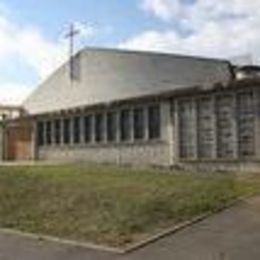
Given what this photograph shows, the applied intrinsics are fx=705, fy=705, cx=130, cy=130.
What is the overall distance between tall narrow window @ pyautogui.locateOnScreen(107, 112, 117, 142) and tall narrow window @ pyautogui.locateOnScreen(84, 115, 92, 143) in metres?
1.75

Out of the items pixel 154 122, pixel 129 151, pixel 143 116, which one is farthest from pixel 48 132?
pixel 154 122

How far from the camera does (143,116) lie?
28344 millimetres

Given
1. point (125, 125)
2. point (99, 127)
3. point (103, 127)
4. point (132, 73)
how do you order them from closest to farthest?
point (125, 125), point (103, 127), point (99, 127), point (132, 73)

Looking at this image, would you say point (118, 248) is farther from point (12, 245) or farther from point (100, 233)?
point (12, 245)

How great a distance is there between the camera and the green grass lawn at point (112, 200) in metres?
15.2

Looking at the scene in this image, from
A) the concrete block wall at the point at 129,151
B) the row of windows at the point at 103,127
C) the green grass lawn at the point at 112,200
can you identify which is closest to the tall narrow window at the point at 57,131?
the row of windows at the point at 103,127

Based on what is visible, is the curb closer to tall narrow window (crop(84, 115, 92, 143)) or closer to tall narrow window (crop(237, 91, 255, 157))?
tall narrow window (crop(237, 91, 255, 157))

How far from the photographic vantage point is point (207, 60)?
4422 centimetres

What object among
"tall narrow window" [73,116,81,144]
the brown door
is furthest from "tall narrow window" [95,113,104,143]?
the brown door

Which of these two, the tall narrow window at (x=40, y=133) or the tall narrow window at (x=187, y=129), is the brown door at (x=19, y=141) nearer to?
the tall narrow window at (x=40, y=133)

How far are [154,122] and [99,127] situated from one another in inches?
173

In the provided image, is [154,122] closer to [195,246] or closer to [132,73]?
[132,73]

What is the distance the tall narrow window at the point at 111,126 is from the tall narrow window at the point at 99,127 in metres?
0.55

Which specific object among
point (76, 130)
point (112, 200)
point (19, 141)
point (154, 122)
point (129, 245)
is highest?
point (154, 122)
